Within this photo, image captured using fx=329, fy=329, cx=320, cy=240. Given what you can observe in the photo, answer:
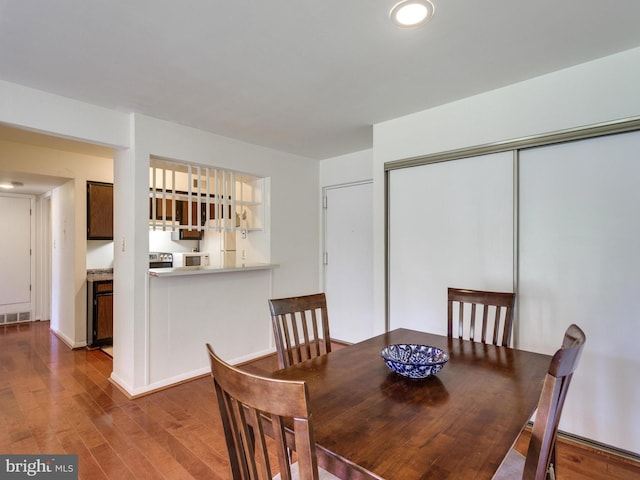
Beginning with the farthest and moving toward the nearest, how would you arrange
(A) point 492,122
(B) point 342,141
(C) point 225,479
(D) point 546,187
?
(B) point 342,141
(A) point 492,122
(D) point 546,187
(C) point 225,479

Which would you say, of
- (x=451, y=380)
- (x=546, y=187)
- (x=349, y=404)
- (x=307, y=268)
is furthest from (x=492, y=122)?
(x=307, y=268)

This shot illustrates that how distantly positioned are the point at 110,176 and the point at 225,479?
386cm

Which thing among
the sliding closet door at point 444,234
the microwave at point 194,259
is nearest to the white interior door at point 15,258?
the microwave at point 194,259

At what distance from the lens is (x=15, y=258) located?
16.7 feet

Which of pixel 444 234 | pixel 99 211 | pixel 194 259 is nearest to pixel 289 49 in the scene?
pixel 444 234

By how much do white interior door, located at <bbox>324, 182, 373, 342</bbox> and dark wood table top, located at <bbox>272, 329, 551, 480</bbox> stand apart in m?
2.23

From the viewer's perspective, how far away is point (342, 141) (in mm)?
3453

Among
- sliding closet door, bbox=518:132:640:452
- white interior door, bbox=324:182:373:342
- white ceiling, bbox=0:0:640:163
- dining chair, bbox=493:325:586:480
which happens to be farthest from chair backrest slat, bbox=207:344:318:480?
white interior door, bbox=324:182:373:342

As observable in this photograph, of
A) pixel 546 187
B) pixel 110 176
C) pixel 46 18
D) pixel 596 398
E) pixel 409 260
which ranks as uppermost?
pixel 46 18

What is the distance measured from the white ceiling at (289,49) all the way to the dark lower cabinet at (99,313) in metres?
2.34

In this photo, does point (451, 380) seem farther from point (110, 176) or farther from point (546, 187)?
point (110, 176)

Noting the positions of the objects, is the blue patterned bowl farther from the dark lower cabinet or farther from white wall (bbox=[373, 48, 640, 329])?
the dark lower cabinet

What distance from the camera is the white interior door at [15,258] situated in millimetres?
4965

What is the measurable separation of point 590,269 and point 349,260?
2348mm
